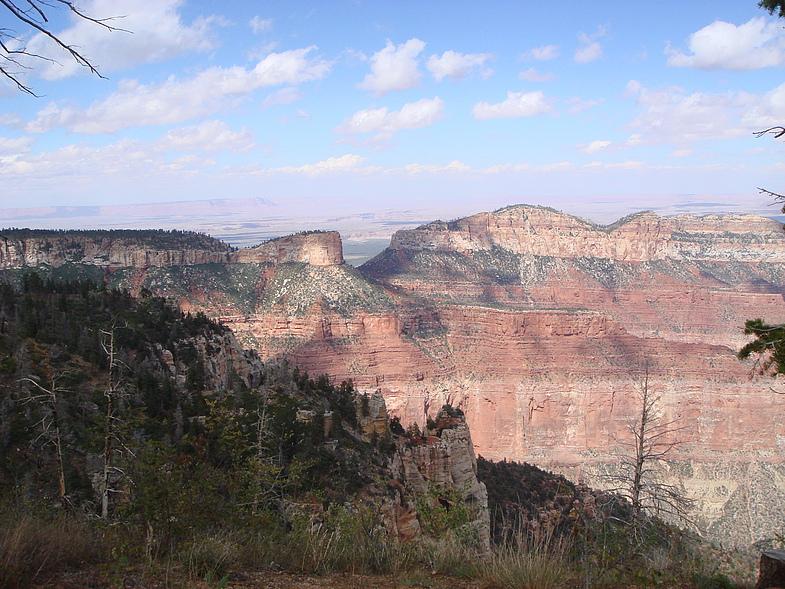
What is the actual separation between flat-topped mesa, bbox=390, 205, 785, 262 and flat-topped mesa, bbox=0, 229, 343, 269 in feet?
89.5

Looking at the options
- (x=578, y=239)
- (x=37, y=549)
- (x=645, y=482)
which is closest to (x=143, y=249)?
(x=645, y=482)

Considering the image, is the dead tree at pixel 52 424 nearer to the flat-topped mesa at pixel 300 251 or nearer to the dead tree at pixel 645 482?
the dead tree at pixel 645 482

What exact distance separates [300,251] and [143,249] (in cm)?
1709

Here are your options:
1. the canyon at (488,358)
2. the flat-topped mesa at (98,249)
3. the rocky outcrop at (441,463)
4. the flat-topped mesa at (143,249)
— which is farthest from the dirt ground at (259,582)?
the flat-topped mesa at (143,249)

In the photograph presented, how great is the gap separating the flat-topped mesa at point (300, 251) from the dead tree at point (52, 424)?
58.7 meters

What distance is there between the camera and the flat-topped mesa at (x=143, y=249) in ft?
206

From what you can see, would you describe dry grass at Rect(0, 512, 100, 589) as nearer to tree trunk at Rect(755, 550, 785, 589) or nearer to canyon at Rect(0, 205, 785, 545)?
tree trunk at Rect(755, 550, 785, 589)

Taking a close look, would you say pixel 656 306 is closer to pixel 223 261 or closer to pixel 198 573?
pixel 223 261

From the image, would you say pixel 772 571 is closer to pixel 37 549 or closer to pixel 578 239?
pixel 37 549

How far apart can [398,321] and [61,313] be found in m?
44.9

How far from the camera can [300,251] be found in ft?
248

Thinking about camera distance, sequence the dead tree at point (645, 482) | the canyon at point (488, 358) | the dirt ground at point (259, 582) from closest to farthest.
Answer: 1. the dirt ground at point (259, 582)
2. the dead tree at point (645, 482)
3. the canyon at point (488, 358)

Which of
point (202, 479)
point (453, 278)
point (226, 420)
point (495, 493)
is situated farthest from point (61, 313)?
point (453, 278)

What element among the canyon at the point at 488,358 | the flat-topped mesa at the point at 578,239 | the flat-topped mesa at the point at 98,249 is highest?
the flat-topped mesa at the point at 578,239
